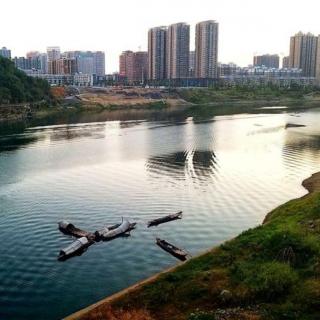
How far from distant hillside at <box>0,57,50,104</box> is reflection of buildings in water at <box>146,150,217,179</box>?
2665 inches

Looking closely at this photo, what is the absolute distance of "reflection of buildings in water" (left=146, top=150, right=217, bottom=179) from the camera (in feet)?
175

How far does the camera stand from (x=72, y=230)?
32.8m

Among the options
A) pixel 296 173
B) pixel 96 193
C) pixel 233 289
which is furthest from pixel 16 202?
pixel 296 173

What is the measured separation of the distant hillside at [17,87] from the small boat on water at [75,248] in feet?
311

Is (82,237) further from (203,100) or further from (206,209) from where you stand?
(203,100)

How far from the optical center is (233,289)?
70.6 feet

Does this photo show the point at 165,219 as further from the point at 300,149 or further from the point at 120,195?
the point at 300,149

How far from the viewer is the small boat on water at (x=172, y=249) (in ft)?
94.6

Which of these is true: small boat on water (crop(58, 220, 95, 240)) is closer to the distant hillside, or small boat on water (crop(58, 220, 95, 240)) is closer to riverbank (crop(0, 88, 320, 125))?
riverbank (crop(0, 88, 320, 125))

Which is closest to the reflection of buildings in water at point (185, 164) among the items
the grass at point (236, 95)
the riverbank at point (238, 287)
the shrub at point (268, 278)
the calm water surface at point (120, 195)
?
the calm water surface at point (120, 195)

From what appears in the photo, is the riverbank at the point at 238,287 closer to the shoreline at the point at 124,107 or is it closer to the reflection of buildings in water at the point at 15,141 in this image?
the reflection of buildings in water at the point at 15,141

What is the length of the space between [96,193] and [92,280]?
61.0 ft

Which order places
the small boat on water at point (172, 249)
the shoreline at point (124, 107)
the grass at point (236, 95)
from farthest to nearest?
the grass at point (236, 95) < the shoreline at point (124, 107) < the small boat on water at point (172, 249)

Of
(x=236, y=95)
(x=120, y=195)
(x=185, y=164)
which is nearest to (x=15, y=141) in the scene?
(x=185, y=164)
